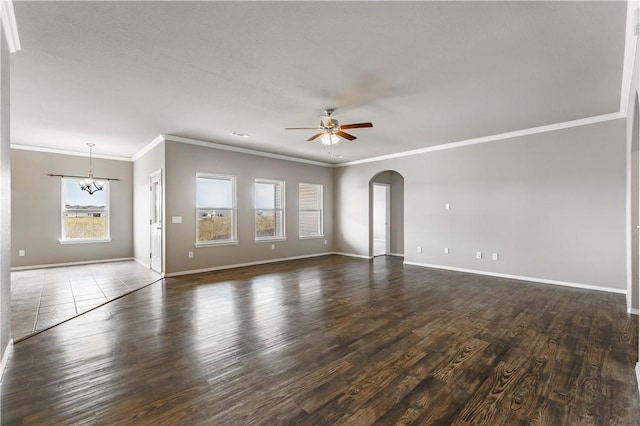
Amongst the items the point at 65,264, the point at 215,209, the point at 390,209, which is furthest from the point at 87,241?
the point at 390,209

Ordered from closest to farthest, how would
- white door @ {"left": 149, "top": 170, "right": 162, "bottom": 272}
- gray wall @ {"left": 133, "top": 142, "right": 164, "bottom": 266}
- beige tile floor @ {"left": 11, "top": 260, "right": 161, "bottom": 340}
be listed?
beige tile floor @ {"left": 11, "top": 260, "right": 161, "bottom": 340} < white door @ {"left": 149, "top": 170, "right": 162, "bottom": 272} < gray wall @ {"left": 133, "top": 142, "right": 164, "bottom": 266}

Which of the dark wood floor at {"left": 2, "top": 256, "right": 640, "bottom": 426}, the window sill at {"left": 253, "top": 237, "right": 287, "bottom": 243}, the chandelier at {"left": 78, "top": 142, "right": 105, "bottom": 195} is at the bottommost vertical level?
the dark wood floor at {"left": 2, "top": 256, "right": 640, "bottom": 426}

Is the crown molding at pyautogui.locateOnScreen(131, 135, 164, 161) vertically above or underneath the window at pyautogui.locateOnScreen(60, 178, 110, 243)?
above

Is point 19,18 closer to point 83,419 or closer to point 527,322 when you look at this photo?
point 83,419

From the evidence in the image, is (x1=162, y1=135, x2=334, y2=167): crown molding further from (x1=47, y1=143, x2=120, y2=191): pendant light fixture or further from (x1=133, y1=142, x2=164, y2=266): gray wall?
(x1=47, y1=143, x2=120, y2=191): pendant light fixture

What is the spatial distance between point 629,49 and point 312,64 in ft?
9.81

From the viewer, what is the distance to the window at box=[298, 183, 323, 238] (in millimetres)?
8359

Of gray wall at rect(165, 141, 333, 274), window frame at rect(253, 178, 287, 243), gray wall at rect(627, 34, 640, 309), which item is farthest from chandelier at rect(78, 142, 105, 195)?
gray wall at rect(627, 34, 640, 309)

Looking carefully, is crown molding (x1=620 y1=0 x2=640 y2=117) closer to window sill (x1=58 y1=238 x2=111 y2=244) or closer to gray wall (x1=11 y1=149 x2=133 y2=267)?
gray wall (x1=11 y1=149 x2=133 y2=267)

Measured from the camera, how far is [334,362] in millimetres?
2473

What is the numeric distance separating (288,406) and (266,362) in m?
0.62

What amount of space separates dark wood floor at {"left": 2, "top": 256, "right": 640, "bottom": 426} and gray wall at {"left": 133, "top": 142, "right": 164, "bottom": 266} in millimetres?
3045

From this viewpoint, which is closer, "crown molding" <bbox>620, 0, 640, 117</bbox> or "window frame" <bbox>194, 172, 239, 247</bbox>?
"crown molding" <bbox>620, 0, 640, 117</bbox>

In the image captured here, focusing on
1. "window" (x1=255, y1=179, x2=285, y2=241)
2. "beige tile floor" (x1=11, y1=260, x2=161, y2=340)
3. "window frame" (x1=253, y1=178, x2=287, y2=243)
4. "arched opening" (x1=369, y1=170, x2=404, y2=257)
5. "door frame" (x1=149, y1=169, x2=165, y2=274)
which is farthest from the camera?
"arched opening" (x1=369, y1=170, x2=404, y2=257)
